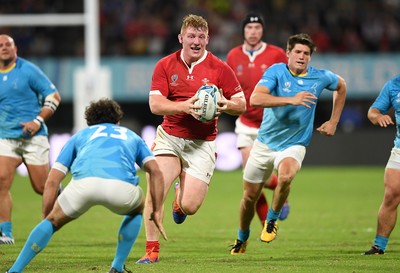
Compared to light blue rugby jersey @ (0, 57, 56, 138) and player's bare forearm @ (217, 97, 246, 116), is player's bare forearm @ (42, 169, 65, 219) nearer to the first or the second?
player's bare forearm @ (217, 97, 246, 116)

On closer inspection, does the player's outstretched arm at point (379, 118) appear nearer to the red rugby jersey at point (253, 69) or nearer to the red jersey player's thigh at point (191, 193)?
the red jersey player's thigh at point (191, 193)

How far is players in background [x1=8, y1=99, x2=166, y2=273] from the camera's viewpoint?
7031mm

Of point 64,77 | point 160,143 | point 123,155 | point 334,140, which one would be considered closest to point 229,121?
point 334,140

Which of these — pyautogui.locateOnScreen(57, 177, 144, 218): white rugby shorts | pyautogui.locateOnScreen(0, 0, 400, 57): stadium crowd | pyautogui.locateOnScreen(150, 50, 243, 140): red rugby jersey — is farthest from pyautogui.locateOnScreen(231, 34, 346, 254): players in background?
pyautogui.locateOnScreen(0, 0, 400, 57): stadium crowd

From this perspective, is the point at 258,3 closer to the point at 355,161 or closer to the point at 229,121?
the point at 229,121

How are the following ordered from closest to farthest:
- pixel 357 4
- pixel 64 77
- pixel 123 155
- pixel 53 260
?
1. pixel 123 155
2. pixel 53 260
3. pixel 64 77
4. pixel 357 4

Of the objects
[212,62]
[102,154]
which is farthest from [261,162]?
[102,154]

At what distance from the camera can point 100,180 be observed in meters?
7.06

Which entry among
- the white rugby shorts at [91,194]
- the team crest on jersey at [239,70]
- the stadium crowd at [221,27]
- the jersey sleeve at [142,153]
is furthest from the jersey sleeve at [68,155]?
the stadium crowd at [221,27]

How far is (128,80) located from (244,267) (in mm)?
14238

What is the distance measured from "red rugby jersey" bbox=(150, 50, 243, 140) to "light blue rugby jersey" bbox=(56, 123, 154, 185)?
158cm

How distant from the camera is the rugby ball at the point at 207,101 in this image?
27.5 ft

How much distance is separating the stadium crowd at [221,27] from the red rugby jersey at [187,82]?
13150 millimetres

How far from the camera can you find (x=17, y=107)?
10.8 metres
